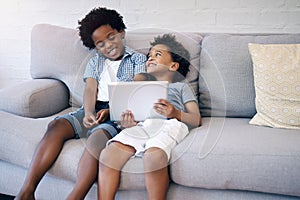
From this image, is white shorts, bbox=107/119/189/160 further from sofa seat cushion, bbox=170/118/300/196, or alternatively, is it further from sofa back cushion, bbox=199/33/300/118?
sofa back cushion, bbox=199/33/300/118

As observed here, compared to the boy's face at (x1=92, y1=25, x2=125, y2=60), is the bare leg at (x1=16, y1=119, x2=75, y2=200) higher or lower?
lower

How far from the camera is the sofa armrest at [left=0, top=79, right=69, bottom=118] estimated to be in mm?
1816

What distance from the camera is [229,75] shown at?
179cm

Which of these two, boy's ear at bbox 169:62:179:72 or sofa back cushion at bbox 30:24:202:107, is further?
sofa back cushion at bbox 30:24:202:107

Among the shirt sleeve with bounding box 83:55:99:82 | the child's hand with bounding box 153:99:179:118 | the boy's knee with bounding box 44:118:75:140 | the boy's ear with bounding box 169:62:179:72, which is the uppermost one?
the boy's ear with bounding box 169:62:179:72

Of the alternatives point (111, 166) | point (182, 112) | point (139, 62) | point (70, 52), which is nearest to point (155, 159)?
point (111, 166)

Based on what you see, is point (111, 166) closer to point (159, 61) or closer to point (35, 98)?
point (159, 61)

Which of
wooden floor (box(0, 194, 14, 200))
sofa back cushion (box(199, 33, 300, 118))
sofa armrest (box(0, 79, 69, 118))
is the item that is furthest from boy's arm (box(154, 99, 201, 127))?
wooden floor (box(0, 194, 14, 200))

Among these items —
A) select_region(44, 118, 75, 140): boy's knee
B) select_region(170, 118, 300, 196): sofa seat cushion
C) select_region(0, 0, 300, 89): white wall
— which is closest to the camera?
select_region(170, 118, 300, 196): sofa seat cushion

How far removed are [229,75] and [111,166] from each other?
2.32 feet

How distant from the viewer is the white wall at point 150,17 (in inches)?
81.8

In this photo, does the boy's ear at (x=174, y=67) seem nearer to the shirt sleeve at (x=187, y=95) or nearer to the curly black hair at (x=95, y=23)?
the shirt sleeve at (x=187, y=95)

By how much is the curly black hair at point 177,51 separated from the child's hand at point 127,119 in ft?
0.90

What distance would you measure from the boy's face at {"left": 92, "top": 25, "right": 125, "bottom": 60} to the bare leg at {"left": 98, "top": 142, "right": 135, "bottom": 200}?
0.47 m
